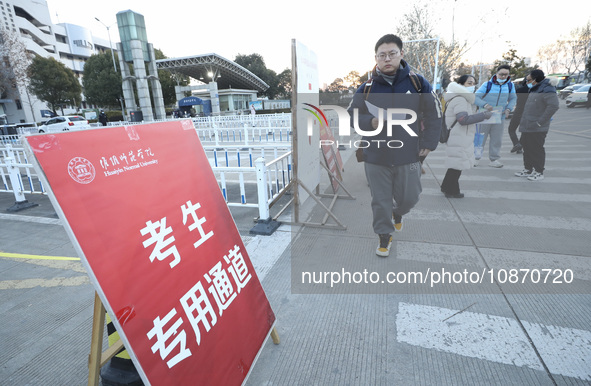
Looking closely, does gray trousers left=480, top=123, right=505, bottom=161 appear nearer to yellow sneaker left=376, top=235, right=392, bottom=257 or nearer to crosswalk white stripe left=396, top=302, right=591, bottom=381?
yellow sneaker left=376, top=235, right=392, bottom=257

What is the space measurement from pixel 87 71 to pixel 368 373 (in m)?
54.0

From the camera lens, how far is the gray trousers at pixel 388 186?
316 centimetres

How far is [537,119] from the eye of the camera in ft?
18.6

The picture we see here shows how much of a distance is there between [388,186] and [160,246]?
244 cm

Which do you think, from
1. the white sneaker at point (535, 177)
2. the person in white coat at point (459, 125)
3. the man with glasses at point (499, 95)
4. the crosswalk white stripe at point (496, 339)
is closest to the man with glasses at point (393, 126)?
the crosswalk white stripe at point (496, 339)

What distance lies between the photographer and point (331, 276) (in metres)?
3.09

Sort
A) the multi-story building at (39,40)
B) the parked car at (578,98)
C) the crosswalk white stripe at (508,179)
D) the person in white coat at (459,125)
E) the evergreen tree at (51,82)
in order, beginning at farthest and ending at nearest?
1. the multi-story building at (39,40)
2. the evergreen tree at (51,82)
3. the parked car at (578,98)
4. the crosswalk white stripe at (508,179)
5. the person in white coat at (459,125)

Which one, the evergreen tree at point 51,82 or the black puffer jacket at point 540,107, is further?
the evergreen tree at point 51,82

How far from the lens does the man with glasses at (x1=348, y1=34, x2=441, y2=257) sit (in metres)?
2.99

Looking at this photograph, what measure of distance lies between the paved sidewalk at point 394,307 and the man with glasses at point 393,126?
2.61 feet

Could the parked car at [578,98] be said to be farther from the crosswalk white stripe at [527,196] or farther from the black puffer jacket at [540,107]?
the crosswalk white stripe at [527,196]

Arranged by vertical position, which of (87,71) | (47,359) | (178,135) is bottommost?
(47,359)

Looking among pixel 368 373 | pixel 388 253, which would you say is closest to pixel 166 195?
pixel 368 373

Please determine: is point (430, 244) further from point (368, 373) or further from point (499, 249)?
point (368, 373)
